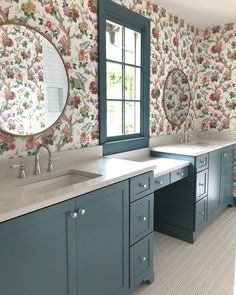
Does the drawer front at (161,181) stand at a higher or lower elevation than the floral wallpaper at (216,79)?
lower

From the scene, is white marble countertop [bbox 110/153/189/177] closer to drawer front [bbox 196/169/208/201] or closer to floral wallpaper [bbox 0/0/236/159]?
drawer front [bbox 196/169/208/201]

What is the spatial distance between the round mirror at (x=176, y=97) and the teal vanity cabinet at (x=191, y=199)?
2.21ft

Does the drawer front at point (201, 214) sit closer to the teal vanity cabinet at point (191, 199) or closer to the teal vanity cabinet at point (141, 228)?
the teal vanity cabinet at point (191, 199)

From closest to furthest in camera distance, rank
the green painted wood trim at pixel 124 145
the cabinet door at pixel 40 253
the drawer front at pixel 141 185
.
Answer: the cabinet door at pixel 40 253, the drawer front at pixel 141 185, the green painted wood trim at pixel 124 145

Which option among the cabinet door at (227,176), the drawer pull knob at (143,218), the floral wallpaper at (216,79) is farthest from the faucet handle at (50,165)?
the floral wallpaper at (216,79)

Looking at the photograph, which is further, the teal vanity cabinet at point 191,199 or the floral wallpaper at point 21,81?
the teal vanity cabinet at point 191,199

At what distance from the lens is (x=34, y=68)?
72.8 inches

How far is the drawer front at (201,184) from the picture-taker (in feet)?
8.83

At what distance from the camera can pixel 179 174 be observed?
2518mm

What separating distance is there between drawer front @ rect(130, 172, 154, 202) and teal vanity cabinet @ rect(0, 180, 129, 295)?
6 centimetres

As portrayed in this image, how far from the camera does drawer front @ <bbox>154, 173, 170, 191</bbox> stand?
2217mm

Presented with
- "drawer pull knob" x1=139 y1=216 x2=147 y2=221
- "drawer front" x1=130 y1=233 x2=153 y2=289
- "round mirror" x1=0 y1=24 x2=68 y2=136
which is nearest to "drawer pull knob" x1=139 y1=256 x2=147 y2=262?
"drawer front" x1=130 y1=233 x2=153 y2=289

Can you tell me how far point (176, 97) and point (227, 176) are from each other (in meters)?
1.19

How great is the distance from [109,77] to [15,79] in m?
1.04
